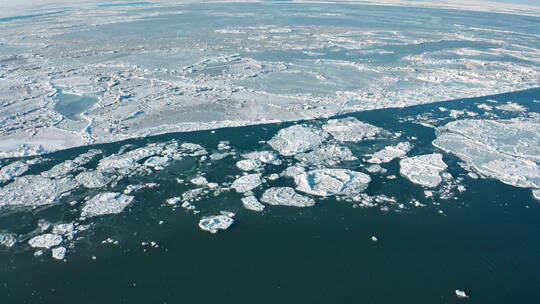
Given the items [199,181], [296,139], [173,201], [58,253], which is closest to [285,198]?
[199,181]

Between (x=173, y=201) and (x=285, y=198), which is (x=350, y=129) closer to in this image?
(x=285, y=198)

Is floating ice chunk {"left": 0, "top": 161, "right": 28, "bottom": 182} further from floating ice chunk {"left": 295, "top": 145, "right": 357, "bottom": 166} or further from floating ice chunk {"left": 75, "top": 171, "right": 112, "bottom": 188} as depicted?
floating ice chunk {"left": 295, "top": 145, "right": 357, "bottom": 166}

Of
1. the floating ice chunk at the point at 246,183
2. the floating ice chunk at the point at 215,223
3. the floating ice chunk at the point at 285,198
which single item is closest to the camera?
the floating ice chunk at the point at 215,223

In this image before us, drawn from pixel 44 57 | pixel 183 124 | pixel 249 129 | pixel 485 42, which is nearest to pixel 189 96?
pixel 183 124

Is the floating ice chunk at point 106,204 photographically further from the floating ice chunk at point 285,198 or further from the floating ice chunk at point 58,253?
the floating ice chunk at point 285,198

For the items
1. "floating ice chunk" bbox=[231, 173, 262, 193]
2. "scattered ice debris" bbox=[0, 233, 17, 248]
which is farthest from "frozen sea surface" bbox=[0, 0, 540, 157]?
"scattered ice debris" bbox=[0, 233, 17, 248]

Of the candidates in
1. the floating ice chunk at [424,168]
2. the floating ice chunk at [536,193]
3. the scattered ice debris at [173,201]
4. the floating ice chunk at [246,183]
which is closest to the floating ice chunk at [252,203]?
the floating ice chunk at [246,183]
